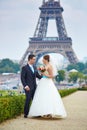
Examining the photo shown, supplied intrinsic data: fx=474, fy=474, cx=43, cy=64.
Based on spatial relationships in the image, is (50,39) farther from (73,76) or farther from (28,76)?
(28,76)

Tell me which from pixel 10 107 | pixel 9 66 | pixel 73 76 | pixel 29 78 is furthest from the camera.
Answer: pixel 9 66

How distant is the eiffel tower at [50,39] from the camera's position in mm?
103938

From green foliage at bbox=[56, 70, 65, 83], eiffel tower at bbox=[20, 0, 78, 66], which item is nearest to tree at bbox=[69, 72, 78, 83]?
green foliage at bbox=[56, 70, 65, 83]

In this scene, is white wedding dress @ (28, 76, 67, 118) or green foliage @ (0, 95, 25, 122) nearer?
green foliage @ (0, 95, 25, 122)

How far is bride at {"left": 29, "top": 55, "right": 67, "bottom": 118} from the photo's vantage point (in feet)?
35.9

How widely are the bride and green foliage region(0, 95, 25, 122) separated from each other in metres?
0.49

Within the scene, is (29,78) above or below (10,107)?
above

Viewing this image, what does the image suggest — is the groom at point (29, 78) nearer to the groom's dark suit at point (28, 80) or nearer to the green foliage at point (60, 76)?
the groom's dark suit at point (28, 80)

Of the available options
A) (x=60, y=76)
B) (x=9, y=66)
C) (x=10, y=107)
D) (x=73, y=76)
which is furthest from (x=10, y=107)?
(x=9, y=66)

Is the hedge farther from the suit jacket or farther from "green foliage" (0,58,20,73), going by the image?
"green foliage" (0,58,20,73)

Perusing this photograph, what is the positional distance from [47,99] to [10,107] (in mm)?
878

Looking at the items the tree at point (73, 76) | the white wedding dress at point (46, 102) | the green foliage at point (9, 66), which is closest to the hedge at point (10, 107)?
the white wedding dress at point (46, 102)

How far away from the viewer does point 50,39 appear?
110688mm

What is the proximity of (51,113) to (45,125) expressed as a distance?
113 centimetres
